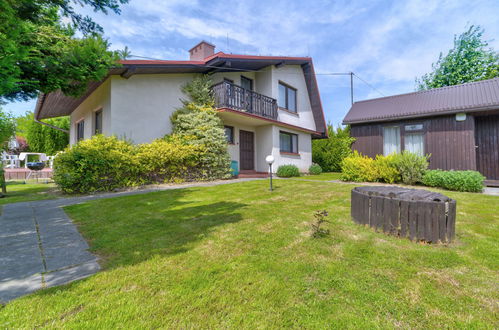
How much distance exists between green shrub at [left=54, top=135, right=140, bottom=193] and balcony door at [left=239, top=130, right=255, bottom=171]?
6008 mm

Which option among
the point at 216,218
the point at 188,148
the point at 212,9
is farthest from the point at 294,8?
the point at 216,218

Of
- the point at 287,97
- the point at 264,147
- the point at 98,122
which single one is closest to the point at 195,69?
the point at 98,122

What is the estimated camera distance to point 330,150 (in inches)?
651

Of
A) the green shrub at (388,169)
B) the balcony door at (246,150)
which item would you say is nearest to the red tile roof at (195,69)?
the balcony door at (246,150)

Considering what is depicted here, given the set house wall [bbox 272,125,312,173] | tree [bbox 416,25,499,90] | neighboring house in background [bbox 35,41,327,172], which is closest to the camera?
neighboring house in background [bbox 35,41,327,172]

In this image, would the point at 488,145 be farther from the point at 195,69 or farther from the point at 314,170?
the point at 195,69

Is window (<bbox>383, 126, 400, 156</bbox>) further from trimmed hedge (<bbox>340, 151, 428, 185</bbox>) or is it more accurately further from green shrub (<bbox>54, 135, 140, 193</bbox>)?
green shrub (<bbox>54, 135, 140, 193</bbox>)

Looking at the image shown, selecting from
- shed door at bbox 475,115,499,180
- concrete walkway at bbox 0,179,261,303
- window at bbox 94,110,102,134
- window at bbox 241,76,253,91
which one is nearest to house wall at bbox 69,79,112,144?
window at bbox 94,110,102,134

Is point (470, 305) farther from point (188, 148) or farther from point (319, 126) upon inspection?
point (319, 126)

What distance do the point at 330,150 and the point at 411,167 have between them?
8.40 metres

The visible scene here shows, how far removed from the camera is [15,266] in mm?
2225

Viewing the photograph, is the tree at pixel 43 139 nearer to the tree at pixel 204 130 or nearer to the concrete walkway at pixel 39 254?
the tree at pixel 204 130

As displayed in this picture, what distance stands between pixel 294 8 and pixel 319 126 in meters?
7.70

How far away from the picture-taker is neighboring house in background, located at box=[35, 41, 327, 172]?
30.6 ft
